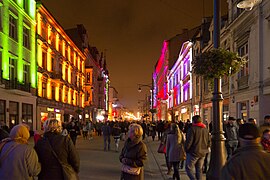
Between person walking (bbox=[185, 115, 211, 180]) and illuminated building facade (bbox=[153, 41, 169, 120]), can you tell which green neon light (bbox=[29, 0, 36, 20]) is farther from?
illuminated building facade (bbox=[153, 41, 169, 120])

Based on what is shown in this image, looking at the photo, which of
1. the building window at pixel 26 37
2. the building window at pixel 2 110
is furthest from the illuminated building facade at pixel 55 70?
the building window at pixel 2 110

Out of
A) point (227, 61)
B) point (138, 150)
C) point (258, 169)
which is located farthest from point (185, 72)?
point (258, 169)

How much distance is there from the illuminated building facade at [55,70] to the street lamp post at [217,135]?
90.1 ft

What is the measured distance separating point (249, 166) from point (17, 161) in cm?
328

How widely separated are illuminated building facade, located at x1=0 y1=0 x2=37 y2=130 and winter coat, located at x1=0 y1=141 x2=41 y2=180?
70.6ft

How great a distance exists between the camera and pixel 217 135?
8.99m

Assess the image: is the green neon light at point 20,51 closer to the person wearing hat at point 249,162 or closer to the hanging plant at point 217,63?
the hanging plant at point 217,63

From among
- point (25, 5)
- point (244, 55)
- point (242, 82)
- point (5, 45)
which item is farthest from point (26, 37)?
point (242, 82)

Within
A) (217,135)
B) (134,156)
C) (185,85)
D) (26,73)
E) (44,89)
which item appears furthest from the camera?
(185,85)

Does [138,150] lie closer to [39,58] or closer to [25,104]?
[25,104]

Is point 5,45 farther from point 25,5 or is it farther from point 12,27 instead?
point 25,5

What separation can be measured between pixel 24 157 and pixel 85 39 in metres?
61.3

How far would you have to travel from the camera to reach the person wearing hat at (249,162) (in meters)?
3.35

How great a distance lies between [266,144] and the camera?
6.99 m
